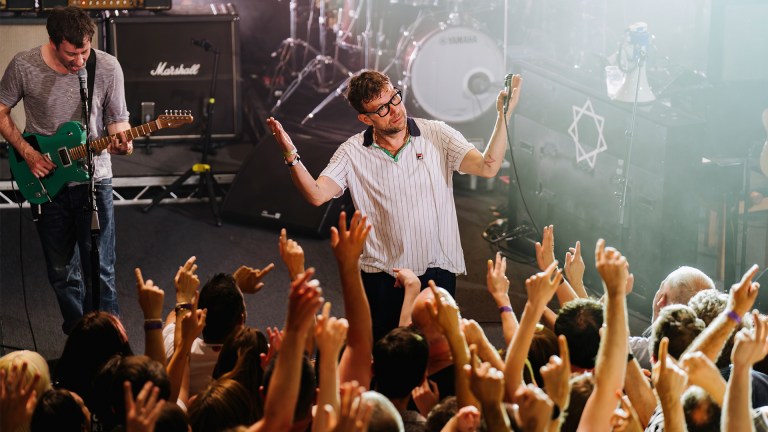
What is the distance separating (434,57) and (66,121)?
4.48 m

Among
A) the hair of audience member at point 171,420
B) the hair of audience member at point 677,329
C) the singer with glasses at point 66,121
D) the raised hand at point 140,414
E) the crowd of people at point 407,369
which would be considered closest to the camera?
the raised hand at point 140,414

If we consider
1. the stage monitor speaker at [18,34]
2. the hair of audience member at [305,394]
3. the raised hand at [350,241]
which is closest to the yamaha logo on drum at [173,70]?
the stage monitor speaker at [18,34]

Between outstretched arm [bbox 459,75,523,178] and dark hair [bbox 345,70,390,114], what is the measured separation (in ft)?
1.65

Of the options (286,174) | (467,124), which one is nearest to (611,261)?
(286,174)

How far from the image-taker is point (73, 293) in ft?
17.7

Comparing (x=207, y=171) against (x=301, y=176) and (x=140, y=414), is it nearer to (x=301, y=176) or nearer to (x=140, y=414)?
(x=301, y=176)

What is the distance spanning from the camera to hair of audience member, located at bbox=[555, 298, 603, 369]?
3.32 meters

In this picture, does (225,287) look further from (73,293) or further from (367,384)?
(73,293)

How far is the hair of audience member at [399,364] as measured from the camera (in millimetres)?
3078

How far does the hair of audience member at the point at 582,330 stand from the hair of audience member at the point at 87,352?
1553mm

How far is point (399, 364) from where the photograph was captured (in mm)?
3084

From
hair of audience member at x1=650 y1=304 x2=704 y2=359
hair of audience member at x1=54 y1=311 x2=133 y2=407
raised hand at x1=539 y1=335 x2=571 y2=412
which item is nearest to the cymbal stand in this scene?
hair of audience member at x1=54 y1=311 x2=133 y2=407

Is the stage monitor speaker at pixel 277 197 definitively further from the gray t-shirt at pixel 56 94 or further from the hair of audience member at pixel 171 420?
the hair of audience member at pixel 171 420

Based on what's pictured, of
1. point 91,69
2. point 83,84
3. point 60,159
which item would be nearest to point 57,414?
point 83,84
